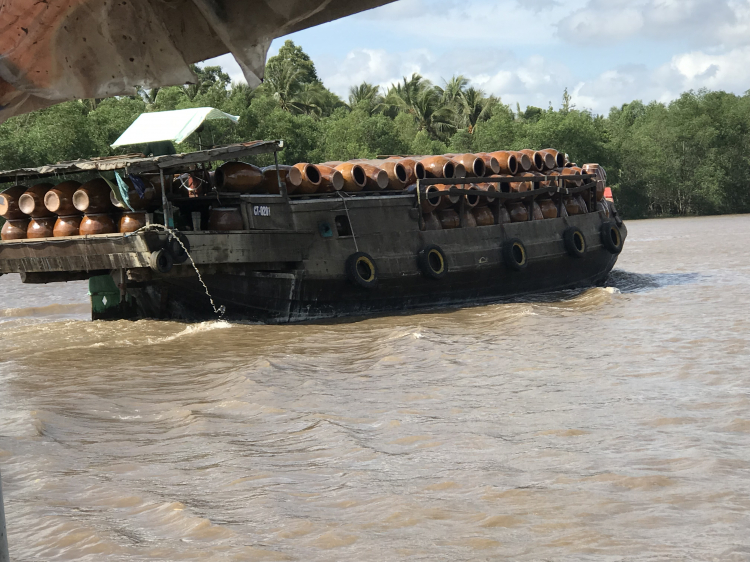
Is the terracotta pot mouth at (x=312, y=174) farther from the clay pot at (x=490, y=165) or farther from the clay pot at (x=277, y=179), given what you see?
the clay pot at (x=490, y=165)

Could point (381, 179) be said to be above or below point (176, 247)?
Answer: above

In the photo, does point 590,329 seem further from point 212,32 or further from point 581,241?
point 212,32

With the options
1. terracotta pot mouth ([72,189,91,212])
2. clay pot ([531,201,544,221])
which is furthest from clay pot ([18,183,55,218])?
clay pot ([531,201,544,221])

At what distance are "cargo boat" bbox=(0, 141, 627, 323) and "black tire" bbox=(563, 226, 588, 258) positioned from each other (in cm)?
95

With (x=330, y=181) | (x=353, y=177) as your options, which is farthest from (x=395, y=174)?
(x=330, y=181)

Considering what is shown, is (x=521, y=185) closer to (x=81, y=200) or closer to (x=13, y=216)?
(x=81, y=200)

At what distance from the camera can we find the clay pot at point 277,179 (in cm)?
1388

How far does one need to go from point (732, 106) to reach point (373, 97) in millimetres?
24526

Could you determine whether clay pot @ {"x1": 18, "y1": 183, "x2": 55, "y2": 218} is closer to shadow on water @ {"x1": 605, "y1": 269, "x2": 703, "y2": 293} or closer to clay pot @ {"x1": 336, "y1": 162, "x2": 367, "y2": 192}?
clay pot @ {"x1": 336, "y1": 162, "x2": 367, "y2": 192}

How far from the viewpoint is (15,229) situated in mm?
13578

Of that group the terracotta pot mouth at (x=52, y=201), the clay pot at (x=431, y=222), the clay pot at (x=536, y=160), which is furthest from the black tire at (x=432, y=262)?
the terracotta pot mouth at (x=52, y=201)

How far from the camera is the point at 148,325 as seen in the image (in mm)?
14172

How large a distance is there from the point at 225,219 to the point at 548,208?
763 cm

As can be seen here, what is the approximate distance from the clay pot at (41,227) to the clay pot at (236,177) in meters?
2.57
